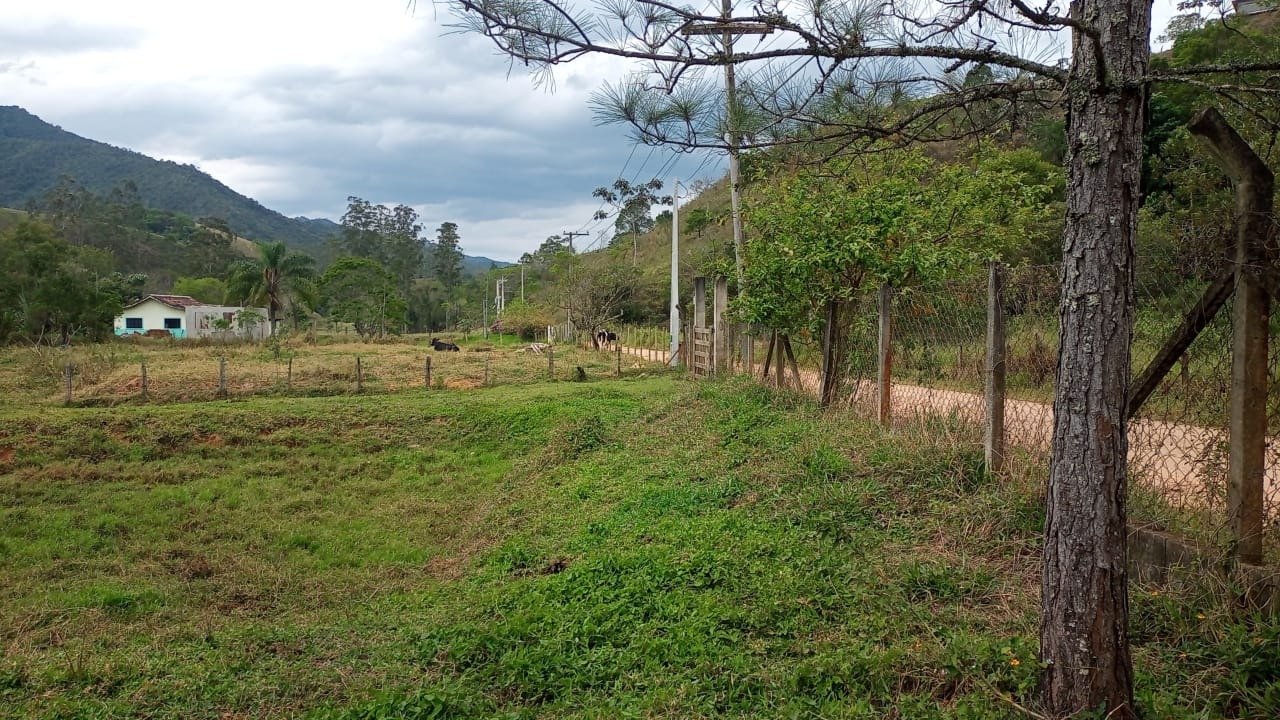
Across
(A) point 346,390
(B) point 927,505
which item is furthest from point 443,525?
(A) point 346,390

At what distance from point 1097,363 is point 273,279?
41093 mm

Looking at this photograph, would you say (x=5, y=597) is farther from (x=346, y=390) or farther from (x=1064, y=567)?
(x=346, y=390)

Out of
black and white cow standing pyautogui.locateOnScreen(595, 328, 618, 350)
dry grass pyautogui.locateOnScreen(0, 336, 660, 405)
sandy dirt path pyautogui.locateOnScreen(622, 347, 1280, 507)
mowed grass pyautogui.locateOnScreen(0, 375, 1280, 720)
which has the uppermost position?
black and white cow standing pyautogui.locateOnScreen(595, 328, 618, 350)

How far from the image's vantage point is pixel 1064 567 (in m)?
2.28

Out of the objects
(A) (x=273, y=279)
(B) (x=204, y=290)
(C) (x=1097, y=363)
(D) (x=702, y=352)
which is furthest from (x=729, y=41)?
(B) (x=204, y=290)

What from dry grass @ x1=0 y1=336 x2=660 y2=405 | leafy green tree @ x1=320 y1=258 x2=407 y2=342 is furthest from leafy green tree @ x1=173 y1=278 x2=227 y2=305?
dry grass @ x1=0 y1=336 x2=660 y2=405

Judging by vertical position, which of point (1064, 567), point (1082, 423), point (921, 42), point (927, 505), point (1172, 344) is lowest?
point (927, 505)

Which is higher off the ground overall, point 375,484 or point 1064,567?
point 1064,567

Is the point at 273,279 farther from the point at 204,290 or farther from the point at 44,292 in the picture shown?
the point at 204,290

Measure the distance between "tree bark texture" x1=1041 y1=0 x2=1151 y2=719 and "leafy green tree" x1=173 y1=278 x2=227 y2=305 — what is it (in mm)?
57324

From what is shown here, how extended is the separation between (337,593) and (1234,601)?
546 centimetres

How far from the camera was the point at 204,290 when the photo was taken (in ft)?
169

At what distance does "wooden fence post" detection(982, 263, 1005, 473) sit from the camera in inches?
176

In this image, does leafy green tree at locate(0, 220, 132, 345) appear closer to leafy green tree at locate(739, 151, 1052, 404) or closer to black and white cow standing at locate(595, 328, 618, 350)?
black and white cow standing at locate(595, 328, 618, 350)
